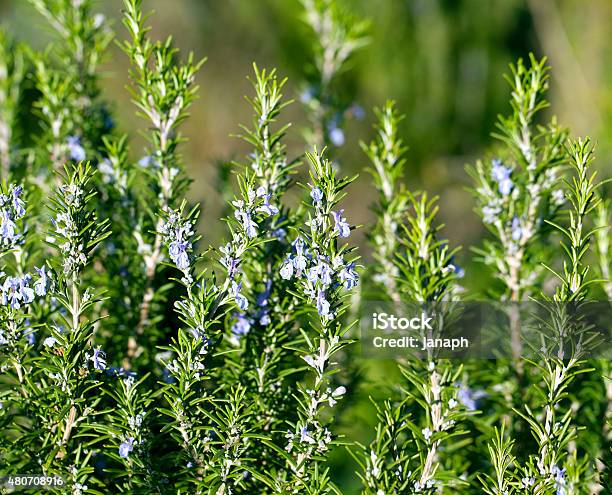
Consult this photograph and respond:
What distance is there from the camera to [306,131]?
1215mm

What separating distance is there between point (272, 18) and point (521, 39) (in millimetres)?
1289

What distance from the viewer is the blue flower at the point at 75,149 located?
37.4 inches

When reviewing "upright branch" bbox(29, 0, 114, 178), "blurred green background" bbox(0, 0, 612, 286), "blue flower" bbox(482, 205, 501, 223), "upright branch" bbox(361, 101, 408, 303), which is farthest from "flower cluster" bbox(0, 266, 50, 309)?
"blurred green background" bbox(0, 0, 612, 286)

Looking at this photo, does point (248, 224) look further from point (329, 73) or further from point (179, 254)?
point (329, 73)

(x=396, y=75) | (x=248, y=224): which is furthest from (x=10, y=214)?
(x=396, y=75)

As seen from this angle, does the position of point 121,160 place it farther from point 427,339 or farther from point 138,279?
point 427,339

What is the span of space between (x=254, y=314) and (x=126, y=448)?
226 mm

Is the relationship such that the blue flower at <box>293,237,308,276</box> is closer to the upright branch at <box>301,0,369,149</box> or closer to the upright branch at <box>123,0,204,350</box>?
the upright branch at <box>123,0,204,350</box>

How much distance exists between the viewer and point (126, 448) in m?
0.63

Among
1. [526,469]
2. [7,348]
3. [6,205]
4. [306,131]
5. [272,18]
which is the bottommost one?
[526,469]

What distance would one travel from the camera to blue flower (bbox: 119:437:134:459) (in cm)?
62

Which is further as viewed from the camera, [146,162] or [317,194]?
[146,162]

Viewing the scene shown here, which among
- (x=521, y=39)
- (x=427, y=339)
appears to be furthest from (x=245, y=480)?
(x=521, y=39)

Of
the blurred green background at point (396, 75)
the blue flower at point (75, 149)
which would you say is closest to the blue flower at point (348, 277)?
the blue flower at point (75, 149)
